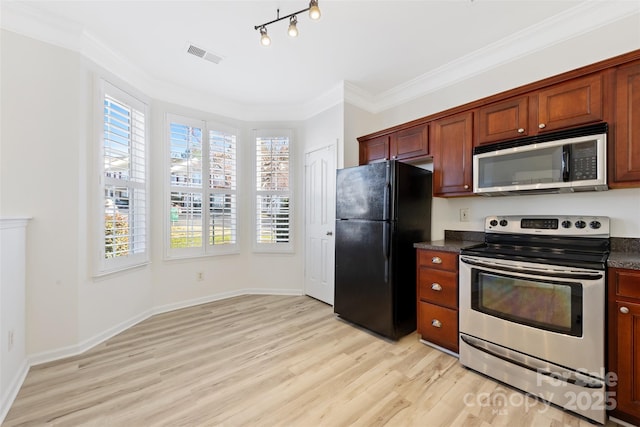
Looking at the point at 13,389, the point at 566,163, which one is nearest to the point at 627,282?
the point at 566,163

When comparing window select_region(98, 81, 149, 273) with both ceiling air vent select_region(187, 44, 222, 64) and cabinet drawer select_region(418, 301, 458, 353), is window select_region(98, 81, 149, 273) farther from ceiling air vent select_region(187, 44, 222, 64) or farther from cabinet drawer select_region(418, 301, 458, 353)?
cabinet drawer select_region(418, 301, 458, 353)

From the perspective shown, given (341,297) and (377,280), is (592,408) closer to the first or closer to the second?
→ (377,280)

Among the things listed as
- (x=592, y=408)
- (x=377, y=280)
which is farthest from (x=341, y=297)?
(x=592, y=408)

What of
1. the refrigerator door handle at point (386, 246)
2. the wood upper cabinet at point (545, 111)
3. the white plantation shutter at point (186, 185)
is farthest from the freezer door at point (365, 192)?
→ the white plantation shutter at point (186, 185)

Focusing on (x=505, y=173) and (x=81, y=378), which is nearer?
(x=81, y=378)

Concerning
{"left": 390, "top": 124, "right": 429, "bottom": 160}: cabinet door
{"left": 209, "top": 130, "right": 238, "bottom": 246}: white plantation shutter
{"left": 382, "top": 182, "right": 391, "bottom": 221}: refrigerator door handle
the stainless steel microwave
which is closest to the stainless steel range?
the stainless steel microwave

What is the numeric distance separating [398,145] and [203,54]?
91.8 inches

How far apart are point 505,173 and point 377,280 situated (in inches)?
58.0

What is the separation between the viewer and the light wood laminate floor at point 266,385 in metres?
1.60

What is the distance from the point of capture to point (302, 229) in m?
3.95

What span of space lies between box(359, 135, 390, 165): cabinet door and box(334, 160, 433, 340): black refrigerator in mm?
579

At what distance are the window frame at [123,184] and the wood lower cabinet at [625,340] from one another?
156 inches

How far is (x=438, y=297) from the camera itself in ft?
7.69

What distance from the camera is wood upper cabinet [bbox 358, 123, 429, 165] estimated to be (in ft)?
9.14
